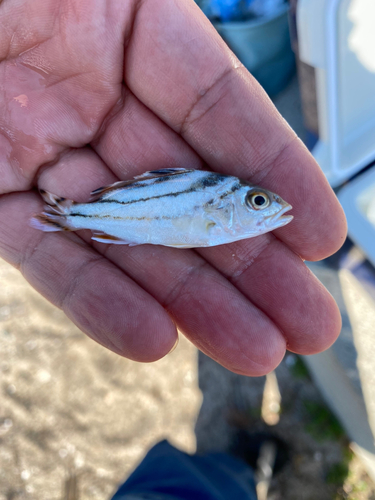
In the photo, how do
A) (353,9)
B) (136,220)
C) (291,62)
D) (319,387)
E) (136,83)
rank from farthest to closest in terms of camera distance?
(291,62) → (319,387) → (353,9) → (136,83) → (136,220)

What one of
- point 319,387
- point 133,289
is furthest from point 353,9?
point 319,387

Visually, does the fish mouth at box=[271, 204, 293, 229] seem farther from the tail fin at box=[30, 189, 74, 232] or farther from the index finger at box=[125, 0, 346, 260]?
the tail fin at box=[30, 189, 74, 232]

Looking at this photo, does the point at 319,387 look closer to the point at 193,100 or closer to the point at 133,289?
the point at 133,289

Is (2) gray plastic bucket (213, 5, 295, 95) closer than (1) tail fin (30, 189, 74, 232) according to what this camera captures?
No

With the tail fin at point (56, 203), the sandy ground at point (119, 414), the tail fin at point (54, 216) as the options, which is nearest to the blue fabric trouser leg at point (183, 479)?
the sandy ground at point (119, 414)

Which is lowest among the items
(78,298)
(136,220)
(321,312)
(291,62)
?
(78,298)

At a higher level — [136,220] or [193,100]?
[193,100]

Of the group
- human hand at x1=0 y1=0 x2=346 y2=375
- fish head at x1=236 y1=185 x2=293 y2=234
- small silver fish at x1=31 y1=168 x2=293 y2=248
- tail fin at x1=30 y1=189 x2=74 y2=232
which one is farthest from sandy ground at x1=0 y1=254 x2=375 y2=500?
fish head at x1=236 y1=185 x2=293 y2=234

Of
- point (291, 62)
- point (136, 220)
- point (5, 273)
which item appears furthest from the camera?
point (291, 62)
